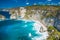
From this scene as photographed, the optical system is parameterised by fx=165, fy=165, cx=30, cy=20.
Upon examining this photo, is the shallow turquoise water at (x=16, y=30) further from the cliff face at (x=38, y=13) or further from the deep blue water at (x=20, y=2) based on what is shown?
the deep blue water at (x=20, y=2)

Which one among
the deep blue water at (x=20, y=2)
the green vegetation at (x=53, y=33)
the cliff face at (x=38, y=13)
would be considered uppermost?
the deep blue water at (x=20, y=2)

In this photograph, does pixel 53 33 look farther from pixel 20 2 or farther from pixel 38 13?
pixel 20 2

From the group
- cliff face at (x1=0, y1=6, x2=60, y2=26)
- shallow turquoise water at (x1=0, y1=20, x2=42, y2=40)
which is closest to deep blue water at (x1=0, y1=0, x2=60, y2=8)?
cliff face at (x1=0, y1=6, x2=60, y2=26)

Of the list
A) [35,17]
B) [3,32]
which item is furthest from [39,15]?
[3,32]

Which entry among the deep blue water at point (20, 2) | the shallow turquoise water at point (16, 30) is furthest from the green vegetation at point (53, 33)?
the deep blue water at point (20, 2)

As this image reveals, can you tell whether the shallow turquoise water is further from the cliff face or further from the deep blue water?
the deep blue water

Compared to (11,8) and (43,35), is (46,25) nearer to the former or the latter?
(43,35)
